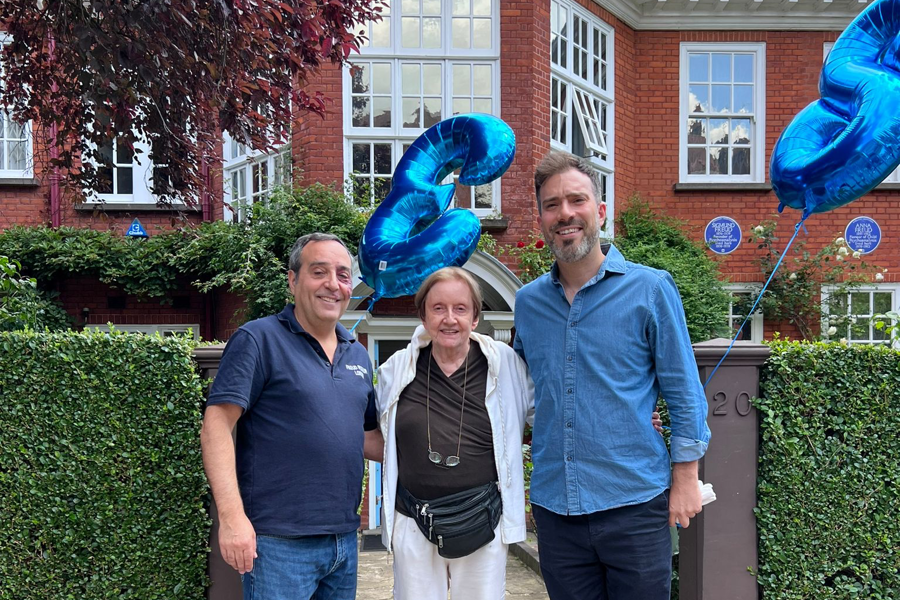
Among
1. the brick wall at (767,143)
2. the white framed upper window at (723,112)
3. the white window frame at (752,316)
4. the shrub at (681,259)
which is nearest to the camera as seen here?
the shrub at (681,259)

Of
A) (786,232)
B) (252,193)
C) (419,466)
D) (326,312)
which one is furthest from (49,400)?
(786,232)

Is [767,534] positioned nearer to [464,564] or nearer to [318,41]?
[464,564]

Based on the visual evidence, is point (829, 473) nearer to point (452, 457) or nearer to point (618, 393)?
point (618, 393)

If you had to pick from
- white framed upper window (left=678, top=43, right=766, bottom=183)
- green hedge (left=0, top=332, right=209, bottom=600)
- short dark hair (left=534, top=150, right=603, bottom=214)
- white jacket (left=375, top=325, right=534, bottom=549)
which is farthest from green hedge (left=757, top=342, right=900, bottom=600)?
white framed upper window (left=678, top=43, right=766, bottom=183)

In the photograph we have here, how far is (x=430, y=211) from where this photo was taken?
3137 mm

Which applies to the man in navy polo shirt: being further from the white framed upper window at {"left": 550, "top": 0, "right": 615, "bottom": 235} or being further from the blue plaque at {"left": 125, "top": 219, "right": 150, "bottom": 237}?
the blue plaque at {"left": 125, "top": 219, "right": 150, "bottom": 237}

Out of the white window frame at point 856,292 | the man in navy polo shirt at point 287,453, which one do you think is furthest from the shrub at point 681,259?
the man in navy polo shirt at point 287,453

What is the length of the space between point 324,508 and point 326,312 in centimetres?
65

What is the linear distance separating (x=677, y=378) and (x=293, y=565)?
1389 mm

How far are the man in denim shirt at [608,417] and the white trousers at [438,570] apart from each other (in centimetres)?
19

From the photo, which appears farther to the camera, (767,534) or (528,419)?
(767,534)

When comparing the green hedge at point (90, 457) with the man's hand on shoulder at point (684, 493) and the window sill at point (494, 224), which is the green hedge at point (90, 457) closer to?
the man's hand on shoulder at point (684, 493)

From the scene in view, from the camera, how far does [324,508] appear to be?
2410 mm

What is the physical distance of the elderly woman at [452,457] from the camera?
248 centimetres
